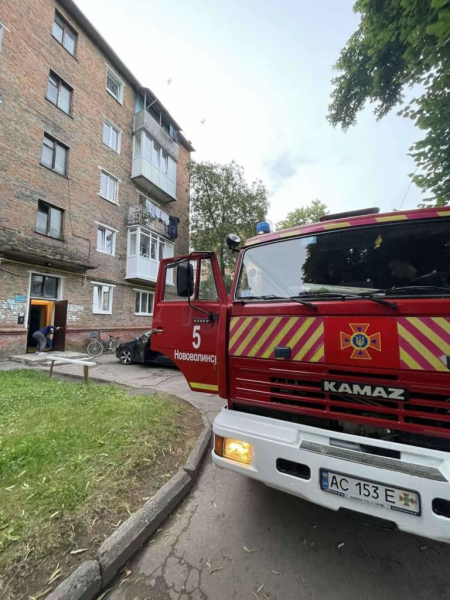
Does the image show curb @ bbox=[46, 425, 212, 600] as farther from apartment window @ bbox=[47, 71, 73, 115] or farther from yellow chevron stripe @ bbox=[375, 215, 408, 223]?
apartment window @ bbox=[47, 71, 73, 115]

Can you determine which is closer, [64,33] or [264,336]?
[264,336]

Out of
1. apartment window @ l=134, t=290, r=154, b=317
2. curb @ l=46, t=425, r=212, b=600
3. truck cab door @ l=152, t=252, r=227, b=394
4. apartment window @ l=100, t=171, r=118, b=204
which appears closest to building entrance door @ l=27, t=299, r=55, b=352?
apartment window @ l=134, t=290, r=154, b=317

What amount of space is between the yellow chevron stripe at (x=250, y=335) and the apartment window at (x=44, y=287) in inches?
478

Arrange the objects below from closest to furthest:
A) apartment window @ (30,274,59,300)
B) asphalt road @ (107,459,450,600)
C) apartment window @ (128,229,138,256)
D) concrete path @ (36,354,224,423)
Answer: asphalt road @ (107,459,450,600) → concrete path @ (36,354,224,423) → apartment window @ (30,274,59,300) → apartment window @ (128,229,138,256)

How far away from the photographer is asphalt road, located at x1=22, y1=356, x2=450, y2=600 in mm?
1824

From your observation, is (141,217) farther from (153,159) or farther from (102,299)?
(102,299)

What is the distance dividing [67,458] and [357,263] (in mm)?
3564

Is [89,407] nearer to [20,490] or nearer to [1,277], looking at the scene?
[20,490]

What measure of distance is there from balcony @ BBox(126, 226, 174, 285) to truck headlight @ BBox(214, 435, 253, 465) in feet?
48.6

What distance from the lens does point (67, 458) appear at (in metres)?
3.12

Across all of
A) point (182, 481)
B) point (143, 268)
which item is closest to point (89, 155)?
point (143, 268)

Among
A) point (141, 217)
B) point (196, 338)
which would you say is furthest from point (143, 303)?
point (196, 338)

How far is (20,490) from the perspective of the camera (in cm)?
256

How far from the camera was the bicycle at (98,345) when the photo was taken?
12492 mm
